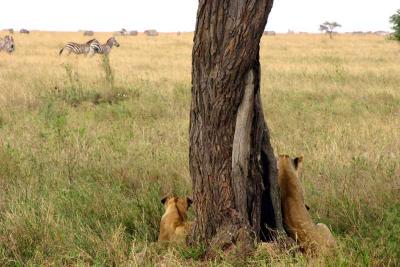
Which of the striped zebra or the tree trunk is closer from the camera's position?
the tree trunk

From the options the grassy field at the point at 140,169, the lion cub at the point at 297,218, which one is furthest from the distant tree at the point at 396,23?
the lion cub at the point at 297,218

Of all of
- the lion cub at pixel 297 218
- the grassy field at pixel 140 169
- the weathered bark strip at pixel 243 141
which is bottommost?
the grassy field at pixel 140 169

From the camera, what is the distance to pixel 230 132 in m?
3.38

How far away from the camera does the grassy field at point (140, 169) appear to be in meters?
3.47

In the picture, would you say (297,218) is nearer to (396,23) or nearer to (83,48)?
(396,23)

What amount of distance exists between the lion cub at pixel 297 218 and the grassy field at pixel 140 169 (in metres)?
0.16

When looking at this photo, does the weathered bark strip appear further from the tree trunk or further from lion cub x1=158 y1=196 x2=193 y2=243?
lion cub x1=158 y1=196 x2=193 y2=243

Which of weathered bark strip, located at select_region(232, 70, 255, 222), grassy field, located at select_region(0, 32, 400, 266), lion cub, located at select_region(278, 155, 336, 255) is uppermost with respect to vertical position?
weathered bark strip, located at select_region(232, 70, 255, 222)

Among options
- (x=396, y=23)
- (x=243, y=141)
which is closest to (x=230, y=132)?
(x=243, y=141)

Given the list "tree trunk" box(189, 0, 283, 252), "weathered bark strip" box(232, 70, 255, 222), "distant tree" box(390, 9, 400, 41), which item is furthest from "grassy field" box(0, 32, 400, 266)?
"distant tree" box(390, 9, 400, 41)

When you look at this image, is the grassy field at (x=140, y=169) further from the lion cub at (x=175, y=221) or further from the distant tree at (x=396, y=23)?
the distant tree at (x=396, y=23)

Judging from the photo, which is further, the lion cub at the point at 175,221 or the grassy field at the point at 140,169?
the lion cub at the point at 175,221

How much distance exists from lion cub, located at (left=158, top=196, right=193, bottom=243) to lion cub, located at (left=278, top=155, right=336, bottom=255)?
0.70 meters

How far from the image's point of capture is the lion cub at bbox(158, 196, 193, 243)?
363 centimetres
